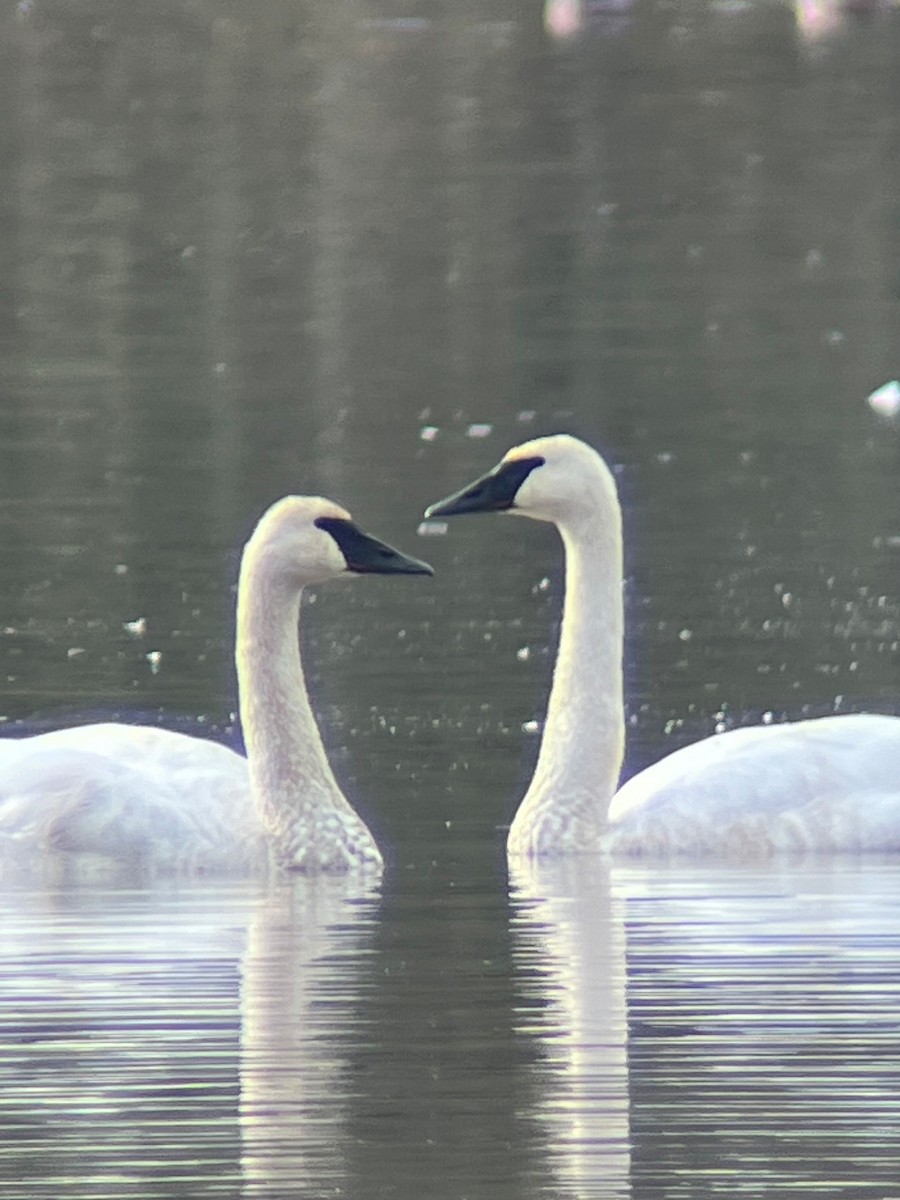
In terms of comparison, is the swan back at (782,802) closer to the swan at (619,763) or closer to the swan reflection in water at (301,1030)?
the swan at (619,763)

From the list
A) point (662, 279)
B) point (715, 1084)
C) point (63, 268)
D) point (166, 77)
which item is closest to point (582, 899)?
point (715, 1084)

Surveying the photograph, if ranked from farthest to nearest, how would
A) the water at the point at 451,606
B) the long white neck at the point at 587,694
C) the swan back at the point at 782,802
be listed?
the long white neck at the point at 587,694 → the swan back at the point at 782,802 → the water at the point at 451,606

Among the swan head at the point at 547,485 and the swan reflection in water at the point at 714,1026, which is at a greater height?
the swan head at the point at 547,485

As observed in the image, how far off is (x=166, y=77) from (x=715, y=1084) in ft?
156

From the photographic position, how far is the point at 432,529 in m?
19.0

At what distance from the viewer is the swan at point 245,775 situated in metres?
12.5

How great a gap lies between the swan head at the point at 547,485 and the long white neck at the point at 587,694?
0.14 feet

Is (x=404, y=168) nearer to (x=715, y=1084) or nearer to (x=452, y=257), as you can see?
(x=452, y=257)

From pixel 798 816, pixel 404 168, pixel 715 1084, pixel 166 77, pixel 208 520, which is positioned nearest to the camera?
pixel 715 1084

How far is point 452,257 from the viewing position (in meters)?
32.3

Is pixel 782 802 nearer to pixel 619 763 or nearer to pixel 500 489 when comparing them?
pixel 619 763

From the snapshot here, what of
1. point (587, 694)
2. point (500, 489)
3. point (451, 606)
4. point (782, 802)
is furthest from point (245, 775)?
point (451, 606)

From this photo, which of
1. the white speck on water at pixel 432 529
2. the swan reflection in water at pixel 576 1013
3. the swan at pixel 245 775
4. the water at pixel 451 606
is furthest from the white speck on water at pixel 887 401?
the swan reflection in water at pixel 576 1013

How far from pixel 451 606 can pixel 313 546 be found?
398cm
